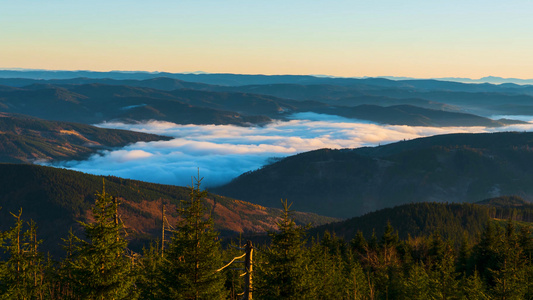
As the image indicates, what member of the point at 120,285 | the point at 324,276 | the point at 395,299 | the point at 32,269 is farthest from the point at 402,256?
the point at 120,285

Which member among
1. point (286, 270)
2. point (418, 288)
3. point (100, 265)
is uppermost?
point (100, 265)

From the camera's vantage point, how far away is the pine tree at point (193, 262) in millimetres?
39906

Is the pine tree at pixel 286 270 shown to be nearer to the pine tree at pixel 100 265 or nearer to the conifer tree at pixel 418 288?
the pine tree at pixel 100 265

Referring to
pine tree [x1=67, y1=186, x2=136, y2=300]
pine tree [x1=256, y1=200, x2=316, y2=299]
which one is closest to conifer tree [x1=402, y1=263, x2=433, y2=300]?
pine tree [x1=256, y1=200, x2=316, y2=299]

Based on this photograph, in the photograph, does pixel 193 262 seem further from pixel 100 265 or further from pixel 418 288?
pixel 418 288

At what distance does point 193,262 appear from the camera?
1590 inches

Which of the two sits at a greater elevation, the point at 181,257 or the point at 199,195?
the point at 199,195

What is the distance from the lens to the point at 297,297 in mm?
39594

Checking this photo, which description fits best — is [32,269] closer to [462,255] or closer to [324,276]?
[324,276]

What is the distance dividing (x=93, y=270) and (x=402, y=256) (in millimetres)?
85276

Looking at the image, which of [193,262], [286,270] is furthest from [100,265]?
[286,270]

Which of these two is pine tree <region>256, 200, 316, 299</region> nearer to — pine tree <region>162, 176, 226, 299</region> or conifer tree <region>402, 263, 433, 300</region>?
pine tree <region>162, 176, 226, 299</region>

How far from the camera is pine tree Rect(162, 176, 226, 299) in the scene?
39906mm

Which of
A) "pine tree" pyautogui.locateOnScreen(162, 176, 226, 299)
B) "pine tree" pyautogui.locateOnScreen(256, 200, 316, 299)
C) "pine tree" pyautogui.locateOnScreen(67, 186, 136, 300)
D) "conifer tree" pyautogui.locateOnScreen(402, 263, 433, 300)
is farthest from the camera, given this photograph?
"conifer tree" pyautogui.locateOnScreen(402, 263, 433, 300)
